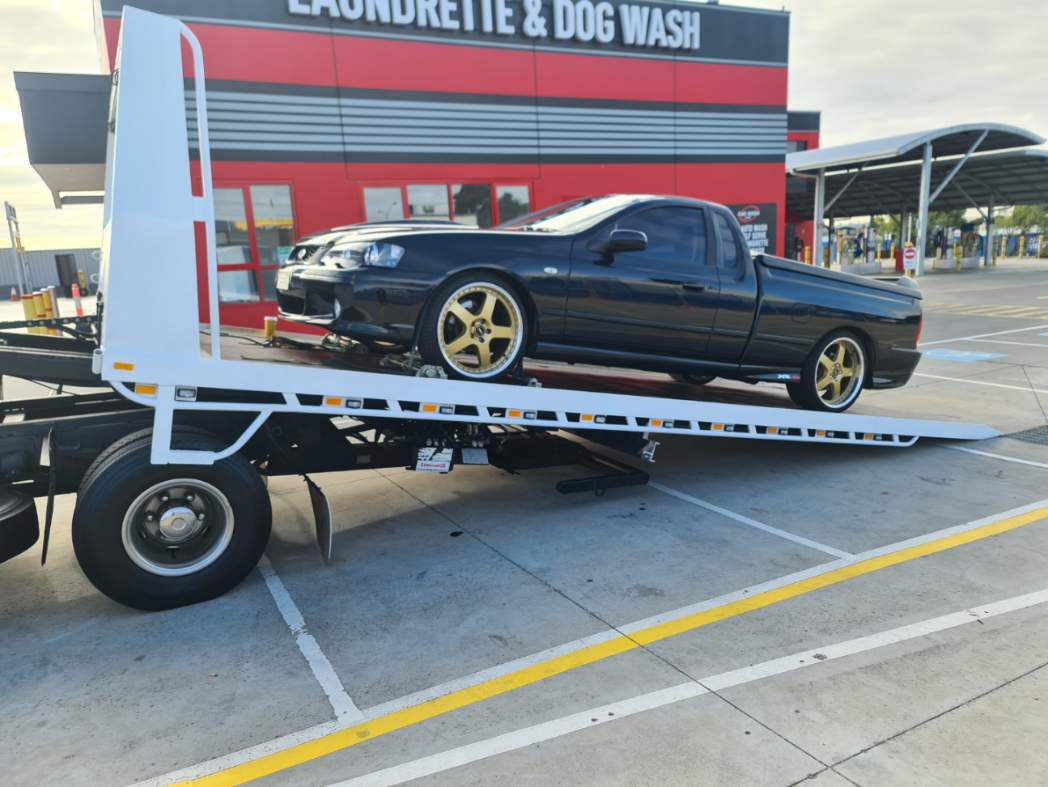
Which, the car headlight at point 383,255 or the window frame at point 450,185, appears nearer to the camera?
the car headlight at point 383,255

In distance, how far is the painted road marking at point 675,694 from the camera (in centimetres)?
269

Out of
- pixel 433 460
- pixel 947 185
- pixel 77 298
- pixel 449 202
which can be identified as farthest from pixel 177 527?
pixel 947 185

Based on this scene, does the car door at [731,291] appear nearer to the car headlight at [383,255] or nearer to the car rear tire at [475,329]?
the car rear tire at [475,329]

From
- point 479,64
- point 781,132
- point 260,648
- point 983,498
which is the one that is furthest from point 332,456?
point 781,132

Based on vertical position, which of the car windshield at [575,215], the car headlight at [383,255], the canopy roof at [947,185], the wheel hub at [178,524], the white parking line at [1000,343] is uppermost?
the canopy roof at [947,185]

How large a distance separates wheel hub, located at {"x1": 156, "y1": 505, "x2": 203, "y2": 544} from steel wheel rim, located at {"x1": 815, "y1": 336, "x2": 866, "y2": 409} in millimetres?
5077

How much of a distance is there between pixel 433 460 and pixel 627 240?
1.91 m

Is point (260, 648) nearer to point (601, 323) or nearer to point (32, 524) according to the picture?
point (32, 524)

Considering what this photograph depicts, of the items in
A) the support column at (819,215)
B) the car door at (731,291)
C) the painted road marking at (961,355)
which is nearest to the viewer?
the car door at (731,291)

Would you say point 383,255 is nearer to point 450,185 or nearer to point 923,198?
point 450,185

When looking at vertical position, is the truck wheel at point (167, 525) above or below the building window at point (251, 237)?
below

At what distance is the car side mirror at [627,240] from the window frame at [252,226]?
7.59 meters

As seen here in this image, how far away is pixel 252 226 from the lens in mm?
11227

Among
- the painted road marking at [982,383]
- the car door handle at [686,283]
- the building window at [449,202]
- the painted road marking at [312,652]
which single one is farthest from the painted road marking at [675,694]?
the building window at [449,202]
